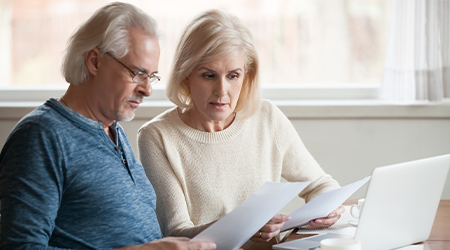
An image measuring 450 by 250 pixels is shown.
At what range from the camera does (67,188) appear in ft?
3.64

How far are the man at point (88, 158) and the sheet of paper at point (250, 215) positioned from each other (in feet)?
0.18

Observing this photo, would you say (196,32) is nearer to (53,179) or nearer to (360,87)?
(53,179)

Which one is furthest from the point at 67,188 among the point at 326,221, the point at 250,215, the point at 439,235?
the point at 439,235

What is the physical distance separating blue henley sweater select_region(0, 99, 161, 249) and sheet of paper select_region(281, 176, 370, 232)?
1.31 feet

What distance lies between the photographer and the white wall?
8.04ft

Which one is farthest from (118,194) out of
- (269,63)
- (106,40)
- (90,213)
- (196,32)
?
(269,63)

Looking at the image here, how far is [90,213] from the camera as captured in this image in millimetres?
1147

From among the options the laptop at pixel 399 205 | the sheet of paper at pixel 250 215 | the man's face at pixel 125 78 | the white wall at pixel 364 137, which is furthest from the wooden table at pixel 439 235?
the white wall at pixel 364 137

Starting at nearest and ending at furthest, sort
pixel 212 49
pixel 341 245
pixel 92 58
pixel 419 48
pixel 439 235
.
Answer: pixel 341 245 < pixel 92 58 < pixel 439 235 < pixel 212 49 < pixel 419 48

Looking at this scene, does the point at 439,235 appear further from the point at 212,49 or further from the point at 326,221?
the point at 212,49

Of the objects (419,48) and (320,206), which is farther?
(419,48)

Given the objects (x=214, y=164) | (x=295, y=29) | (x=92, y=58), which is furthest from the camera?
(x=295, y=29)

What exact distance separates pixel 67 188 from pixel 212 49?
2.18ft

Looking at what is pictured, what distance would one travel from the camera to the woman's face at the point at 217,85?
1.55 meters
